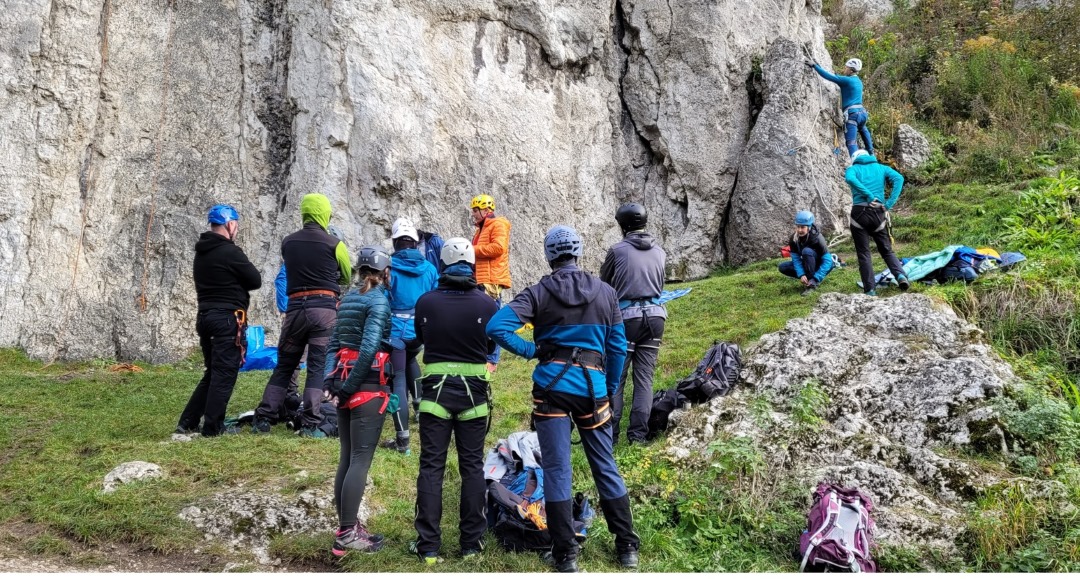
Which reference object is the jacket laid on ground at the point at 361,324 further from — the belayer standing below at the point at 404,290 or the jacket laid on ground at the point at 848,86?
the jacket laid on ground at the point at 848,86

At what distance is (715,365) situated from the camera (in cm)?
825

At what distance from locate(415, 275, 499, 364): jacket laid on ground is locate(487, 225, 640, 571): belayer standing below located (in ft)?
0.57

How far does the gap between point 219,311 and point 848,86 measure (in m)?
12.8

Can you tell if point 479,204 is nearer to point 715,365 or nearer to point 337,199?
point 715,365

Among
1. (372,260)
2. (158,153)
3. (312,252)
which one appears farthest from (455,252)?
(158,153)

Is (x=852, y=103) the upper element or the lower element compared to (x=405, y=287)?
upper

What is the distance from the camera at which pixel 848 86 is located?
1545 cm

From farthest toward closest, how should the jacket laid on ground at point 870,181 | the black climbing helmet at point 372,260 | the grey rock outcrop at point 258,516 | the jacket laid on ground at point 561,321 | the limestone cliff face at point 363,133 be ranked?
the limestone cliff face at point 363,133 → the jacket laid on ground at point 870,181 → the grey rock outcrop at point 258,516 → the black climbing helmet at point 372,260 → the jacket laid on ground at point 561,321

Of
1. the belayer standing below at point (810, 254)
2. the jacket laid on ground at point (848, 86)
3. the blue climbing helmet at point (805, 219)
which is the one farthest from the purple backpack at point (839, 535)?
the jacket laid on ground at point (848, 86)

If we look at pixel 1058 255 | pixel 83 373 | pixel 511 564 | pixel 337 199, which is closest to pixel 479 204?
pixel 511 564

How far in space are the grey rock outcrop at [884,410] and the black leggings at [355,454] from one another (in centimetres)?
295

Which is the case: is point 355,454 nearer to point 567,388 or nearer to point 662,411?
point 567,388

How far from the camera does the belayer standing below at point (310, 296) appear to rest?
7809 mm

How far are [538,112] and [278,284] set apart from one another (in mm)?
9044
